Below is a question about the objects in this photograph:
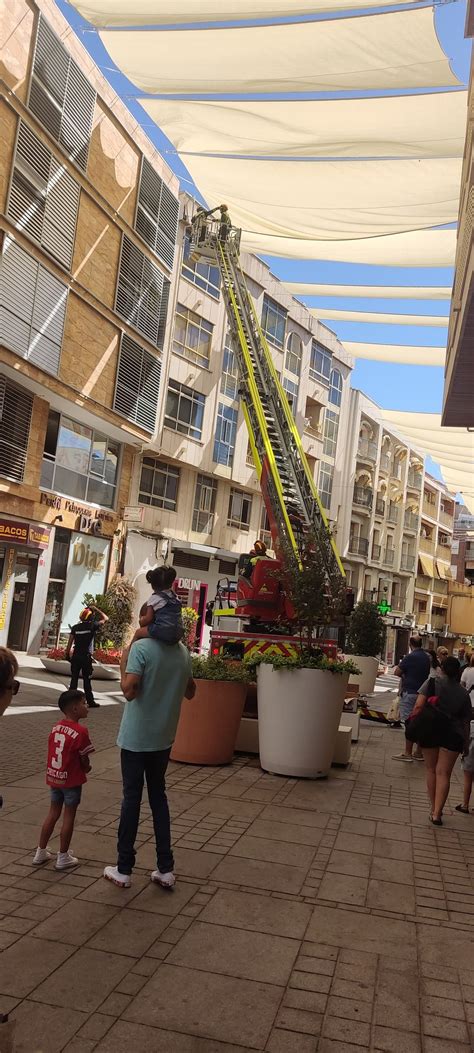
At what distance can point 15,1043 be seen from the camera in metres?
2.98

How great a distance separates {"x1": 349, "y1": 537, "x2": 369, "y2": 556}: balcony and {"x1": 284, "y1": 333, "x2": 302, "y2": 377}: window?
1493cm

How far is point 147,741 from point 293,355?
4166cm

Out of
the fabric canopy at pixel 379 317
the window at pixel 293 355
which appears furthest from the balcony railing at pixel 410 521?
the fabric canopy at pixel 379 317

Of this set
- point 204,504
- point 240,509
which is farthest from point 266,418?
point 240,509

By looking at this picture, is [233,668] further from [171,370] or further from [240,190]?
[171,370]

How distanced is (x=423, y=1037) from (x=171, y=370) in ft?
102

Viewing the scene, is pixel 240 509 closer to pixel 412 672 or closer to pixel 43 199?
pixel 43 199

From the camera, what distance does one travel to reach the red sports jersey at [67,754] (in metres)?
4.95

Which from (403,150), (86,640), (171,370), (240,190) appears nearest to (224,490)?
(171,370)

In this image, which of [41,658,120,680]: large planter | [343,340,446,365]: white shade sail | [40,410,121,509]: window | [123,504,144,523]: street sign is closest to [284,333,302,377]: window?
[343,340,446,365]: white shade sail

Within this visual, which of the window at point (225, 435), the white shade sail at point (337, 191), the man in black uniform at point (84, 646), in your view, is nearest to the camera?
the man in black uniform at point (84, 646)

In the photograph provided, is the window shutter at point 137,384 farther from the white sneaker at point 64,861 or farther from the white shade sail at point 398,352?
the white sneaker at point 64,861

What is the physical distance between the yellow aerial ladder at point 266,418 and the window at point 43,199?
3525mm

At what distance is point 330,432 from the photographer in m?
50.6
